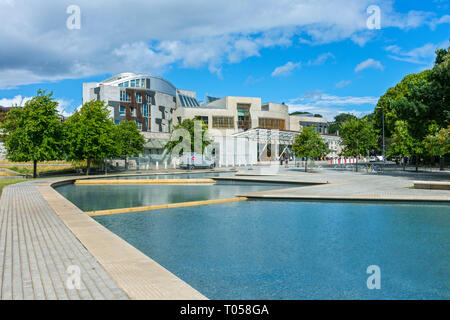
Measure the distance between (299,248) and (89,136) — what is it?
97.8ft

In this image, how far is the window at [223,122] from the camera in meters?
77.4

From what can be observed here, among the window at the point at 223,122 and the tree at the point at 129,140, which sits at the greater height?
the window at the point at 223,122

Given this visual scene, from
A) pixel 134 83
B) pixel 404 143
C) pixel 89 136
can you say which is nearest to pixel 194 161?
pixel 89 136

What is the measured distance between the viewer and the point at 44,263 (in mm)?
Result: 6105

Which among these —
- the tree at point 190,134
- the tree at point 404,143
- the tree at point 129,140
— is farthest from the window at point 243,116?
the tree at point 404,143

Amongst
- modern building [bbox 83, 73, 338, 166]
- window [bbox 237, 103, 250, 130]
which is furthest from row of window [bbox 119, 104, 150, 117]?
window [bbox 237, 103, 250, 130]

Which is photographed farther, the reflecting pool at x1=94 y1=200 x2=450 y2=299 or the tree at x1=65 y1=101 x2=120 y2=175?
the tree at x1=65 y1=101 x2=120 y2=175

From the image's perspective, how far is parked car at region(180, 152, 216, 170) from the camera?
4419cm

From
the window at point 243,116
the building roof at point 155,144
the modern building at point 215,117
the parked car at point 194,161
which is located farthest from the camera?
the window at point 243,116

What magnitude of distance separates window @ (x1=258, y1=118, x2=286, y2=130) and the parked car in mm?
35901

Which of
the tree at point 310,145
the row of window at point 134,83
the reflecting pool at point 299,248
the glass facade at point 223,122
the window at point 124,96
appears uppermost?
the row of window at point 134,83

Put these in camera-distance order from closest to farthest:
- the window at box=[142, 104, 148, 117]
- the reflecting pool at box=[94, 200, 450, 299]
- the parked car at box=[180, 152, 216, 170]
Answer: the reflecting pool at box=[94, 200, 450, 299] → the parked car at box=[180, 152, 216, 170] → the window at box=[142, 104, 148, 117]

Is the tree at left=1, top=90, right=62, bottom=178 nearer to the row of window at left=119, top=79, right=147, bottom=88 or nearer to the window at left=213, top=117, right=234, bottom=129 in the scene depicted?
the window at left=213, top=117, right=234, bottom=129

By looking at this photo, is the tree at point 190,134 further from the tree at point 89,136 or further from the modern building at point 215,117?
the modern building at point 215,117
